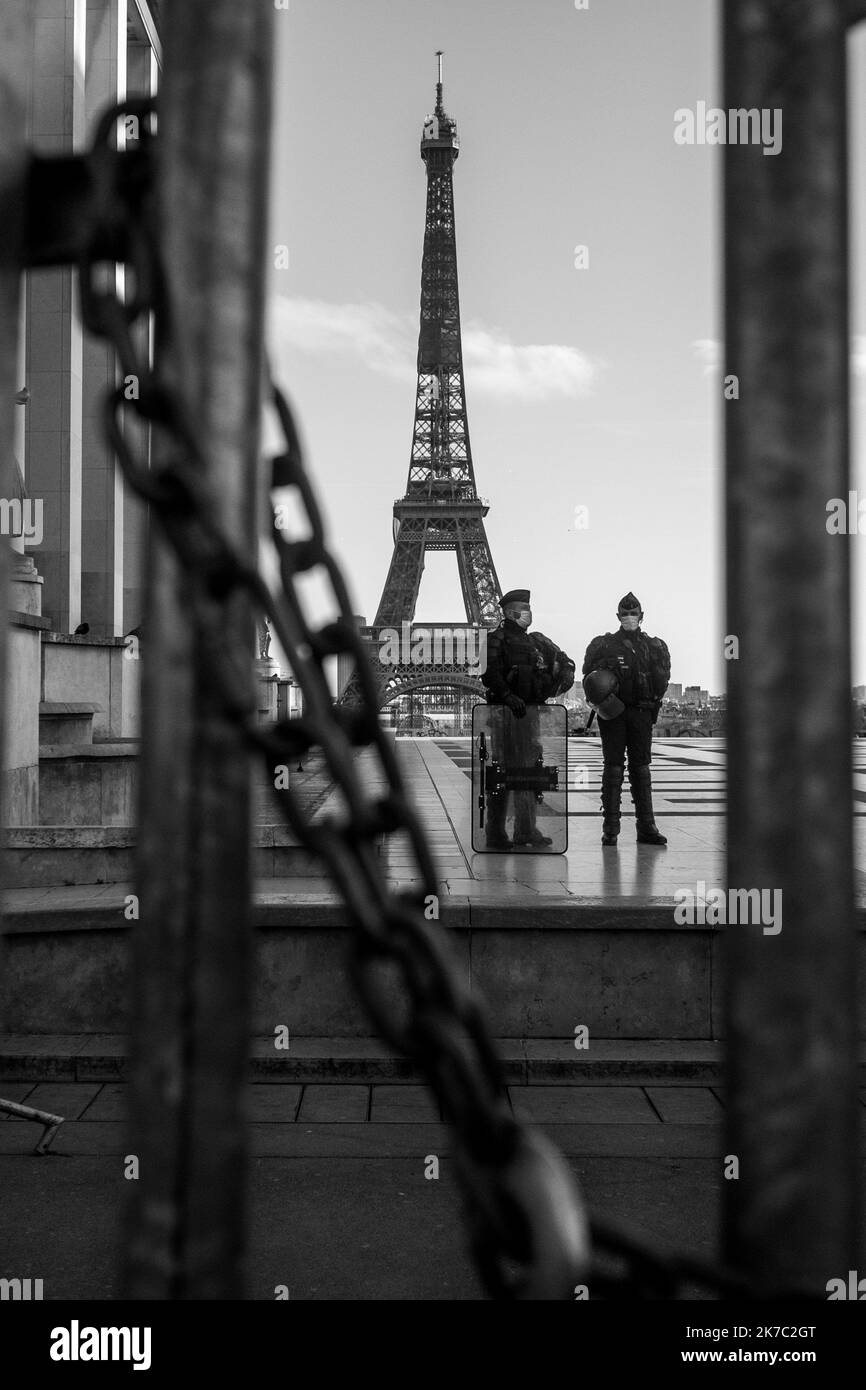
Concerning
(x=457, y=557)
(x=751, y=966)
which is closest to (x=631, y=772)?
(x=751, y=966)

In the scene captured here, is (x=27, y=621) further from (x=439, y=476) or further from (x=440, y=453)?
(x=440, y=453)

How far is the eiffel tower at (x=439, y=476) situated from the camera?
5678 centimetres

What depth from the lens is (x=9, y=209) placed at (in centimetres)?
114

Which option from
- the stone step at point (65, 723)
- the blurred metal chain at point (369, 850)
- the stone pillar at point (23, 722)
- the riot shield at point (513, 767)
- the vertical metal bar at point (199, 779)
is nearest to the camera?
the blurred metal chain at point (369, 850)

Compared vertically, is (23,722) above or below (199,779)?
above

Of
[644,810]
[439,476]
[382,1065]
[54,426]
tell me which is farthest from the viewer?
[439,476]

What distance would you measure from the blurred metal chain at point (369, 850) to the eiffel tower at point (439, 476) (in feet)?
168

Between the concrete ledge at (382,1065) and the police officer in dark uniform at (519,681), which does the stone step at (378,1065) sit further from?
the police officer in dark uniform at (519,681)

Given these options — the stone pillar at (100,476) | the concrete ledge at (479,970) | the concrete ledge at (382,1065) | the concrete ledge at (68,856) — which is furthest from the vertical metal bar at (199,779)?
the stone pillar at (100,476)

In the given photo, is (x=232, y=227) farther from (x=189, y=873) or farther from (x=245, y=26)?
(x=189, y=873)

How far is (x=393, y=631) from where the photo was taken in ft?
184

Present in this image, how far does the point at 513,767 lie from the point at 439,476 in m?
52.2

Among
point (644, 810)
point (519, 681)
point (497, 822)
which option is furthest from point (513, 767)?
point (644, 810)
